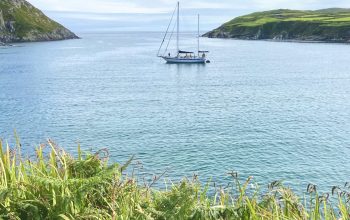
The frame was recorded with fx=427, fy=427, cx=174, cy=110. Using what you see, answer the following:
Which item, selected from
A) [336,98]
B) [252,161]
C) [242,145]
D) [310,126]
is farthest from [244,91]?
[252,161]

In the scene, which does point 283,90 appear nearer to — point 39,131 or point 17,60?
point 39,131

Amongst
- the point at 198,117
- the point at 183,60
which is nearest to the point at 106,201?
the point at 198,117

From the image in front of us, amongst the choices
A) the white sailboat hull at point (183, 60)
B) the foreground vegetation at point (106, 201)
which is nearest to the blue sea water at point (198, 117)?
the foreground vegetation at point (106, 201)

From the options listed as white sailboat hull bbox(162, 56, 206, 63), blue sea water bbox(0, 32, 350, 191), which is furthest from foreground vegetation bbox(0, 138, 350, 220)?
white sailboat hull bbox(162, 56, 206, 63)

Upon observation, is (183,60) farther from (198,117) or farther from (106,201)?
(106,201)

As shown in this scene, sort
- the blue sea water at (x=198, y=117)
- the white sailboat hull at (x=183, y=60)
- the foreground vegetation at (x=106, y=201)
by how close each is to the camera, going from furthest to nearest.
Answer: the white sailboat hull at (x=183, y=60), the blue sea water at (x=198, y=117), the foreground vegetation at (x=106, y=201)

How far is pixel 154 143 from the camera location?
49.3 meters

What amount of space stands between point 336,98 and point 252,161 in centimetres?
4362

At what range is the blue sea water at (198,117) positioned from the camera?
42.4m

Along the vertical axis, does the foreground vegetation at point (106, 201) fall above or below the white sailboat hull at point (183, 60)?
above

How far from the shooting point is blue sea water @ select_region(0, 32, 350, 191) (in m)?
42.4

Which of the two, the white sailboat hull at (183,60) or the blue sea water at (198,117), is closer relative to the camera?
the blue sea water at (198,117)

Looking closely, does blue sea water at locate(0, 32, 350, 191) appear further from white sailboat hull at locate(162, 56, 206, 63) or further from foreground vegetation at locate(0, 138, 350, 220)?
white sailboat hull at locate(162, 56, 206, 63)

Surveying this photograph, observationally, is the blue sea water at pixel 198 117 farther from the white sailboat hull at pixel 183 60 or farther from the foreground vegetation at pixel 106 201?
the white sailboat hull at pixel 183 60
